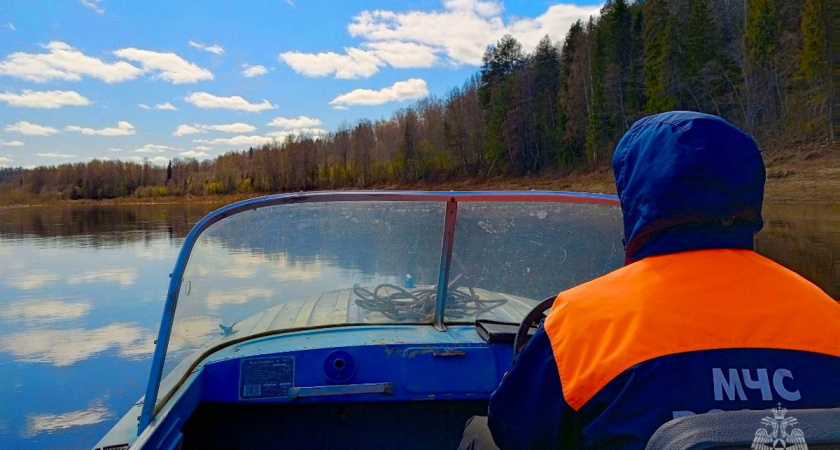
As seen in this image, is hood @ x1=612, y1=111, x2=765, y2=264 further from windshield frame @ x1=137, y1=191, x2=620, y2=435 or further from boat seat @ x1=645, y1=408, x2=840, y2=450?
windshield frame @ x1=137, y1=191, x2=620, y2=435

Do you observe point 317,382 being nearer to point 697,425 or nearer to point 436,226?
point 436,226

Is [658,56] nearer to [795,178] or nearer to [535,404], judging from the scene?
[795,178]

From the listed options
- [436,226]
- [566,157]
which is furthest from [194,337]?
[566,157]

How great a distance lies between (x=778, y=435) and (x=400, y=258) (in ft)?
7.18

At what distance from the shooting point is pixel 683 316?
42.4 inches

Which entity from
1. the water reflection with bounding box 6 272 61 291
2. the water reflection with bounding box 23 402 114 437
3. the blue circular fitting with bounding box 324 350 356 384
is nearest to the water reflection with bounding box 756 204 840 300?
the blue circular fitting with bounding box 324 350 356 384

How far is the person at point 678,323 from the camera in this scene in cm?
105

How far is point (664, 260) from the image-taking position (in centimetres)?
120

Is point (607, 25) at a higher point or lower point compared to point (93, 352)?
higher

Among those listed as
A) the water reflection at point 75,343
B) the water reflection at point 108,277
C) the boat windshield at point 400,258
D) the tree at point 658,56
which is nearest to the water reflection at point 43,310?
the water reflection at point 75,343

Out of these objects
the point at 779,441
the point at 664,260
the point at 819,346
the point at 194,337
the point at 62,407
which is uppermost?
the point at 664,260

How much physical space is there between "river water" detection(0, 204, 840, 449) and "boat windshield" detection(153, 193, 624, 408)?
4.58 meters

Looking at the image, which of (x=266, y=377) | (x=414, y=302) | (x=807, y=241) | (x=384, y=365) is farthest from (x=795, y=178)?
(x=266, y=377)

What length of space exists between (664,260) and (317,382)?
70.1 inches
